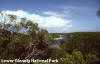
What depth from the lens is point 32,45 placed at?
720 inches

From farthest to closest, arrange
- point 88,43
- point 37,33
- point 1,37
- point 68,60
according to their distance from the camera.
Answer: point 88,43 → point 37,33 → point 1,37 → point 68,60

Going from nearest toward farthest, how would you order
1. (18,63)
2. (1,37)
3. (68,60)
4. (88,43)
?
(68,60), (18,63), (1,37), (88,43)

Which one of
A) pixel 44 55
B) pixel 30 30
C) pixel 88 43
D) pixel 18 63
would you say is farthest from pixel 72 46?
pixel 18 63

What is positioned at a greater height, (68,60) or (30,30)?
(30,30)

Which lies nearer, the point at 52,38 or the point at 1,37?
the point at 1,37

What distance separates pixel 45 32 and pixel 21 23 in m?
2.79

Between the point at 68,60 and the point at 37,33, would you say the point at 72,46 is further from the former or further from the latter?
the point at 68,60

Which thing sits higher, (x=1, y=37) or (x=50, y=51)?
(x=1, y=37)

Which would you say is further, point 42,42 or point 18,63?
point 42,42

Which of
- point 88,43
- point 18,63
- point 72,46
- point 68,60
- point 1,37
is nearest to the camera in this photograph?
point 68,60

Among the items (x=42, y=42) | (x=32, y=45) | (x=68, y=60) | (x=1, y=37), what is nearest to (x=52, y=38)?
(x=42, y=42)

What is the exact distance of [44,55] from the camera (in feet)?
61.1

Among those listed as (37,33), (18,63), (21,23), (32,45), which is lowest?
(18,63)

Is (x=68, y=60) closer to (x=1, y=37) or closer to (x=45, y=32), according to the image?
(x=45, y=32)
